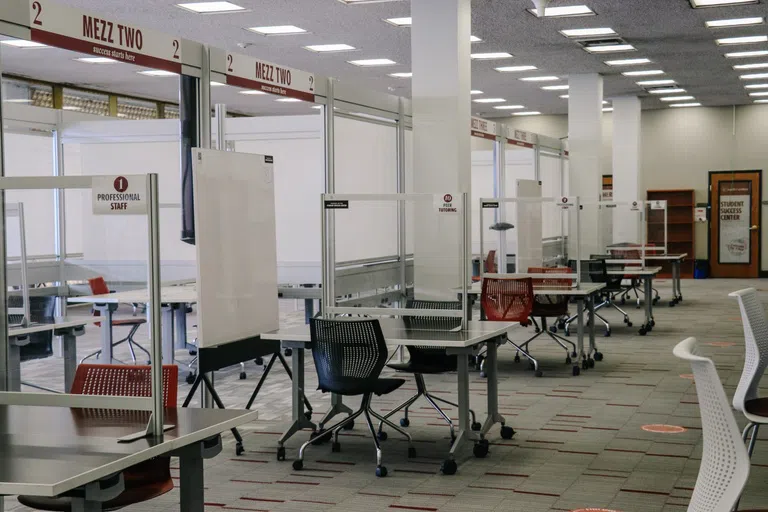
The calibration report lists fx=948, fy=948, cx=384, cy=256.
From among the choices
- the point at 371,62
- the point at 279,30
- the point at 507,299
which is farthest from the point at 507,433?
the point at 371,62

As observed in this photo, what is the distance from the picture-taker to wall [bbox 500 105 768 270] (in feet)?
69.5

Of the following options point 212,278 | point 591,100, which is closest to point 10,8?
point 212,278

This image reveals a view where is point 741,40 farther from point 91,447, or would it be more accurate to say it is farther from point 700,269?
point 91,447

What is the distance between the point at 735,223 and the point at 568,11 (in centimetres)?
1203

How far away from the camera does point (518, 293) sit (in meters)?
8.31

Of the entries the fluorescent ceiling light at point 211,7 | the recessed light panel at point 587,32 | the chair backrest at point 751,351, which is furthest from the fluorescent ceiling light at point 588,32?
the chair backrest at point 751,351

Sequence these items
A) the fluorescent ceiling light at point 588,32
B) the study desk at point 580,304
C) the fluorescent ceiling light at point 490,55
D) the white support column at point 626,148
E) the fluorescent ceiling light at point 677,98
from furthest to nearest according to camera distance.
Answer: the fluorescent ceiling light at point 677,98 < the white support column at point 626,148 < the fluorescent ceiling light at point 490,55 < the fluorescent ceiling light at point 588,32 < the study desk at point 580,304

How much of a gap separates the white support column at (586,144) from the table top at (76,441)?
42.8 ft

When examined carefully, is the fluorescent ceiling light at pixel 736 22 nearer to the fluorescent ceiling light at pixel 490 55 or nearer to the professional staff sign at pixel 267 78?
the fluorescent ceiling light at pixel 490 55

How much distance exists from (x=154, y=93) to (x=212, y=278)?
12552mm

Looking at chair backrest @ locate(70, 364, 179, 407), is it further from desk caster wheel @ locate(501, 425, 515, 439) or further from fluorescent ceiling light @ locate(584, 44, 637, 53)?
fluorescent ceiling light @ locate(584, 44, 637, 53)

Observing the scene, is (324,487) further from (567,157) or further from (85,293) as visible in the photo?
(567,157)

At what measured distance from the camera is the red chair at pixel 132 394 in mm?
3232

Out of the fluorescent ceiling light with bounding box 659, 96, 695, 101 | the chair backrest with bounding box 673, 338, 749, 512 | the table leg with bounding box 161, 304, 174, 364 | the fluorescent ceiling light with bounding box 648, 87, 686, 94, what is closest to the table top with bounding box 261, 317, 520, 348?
the table leg with bounding box 161, 304, 174, 364
